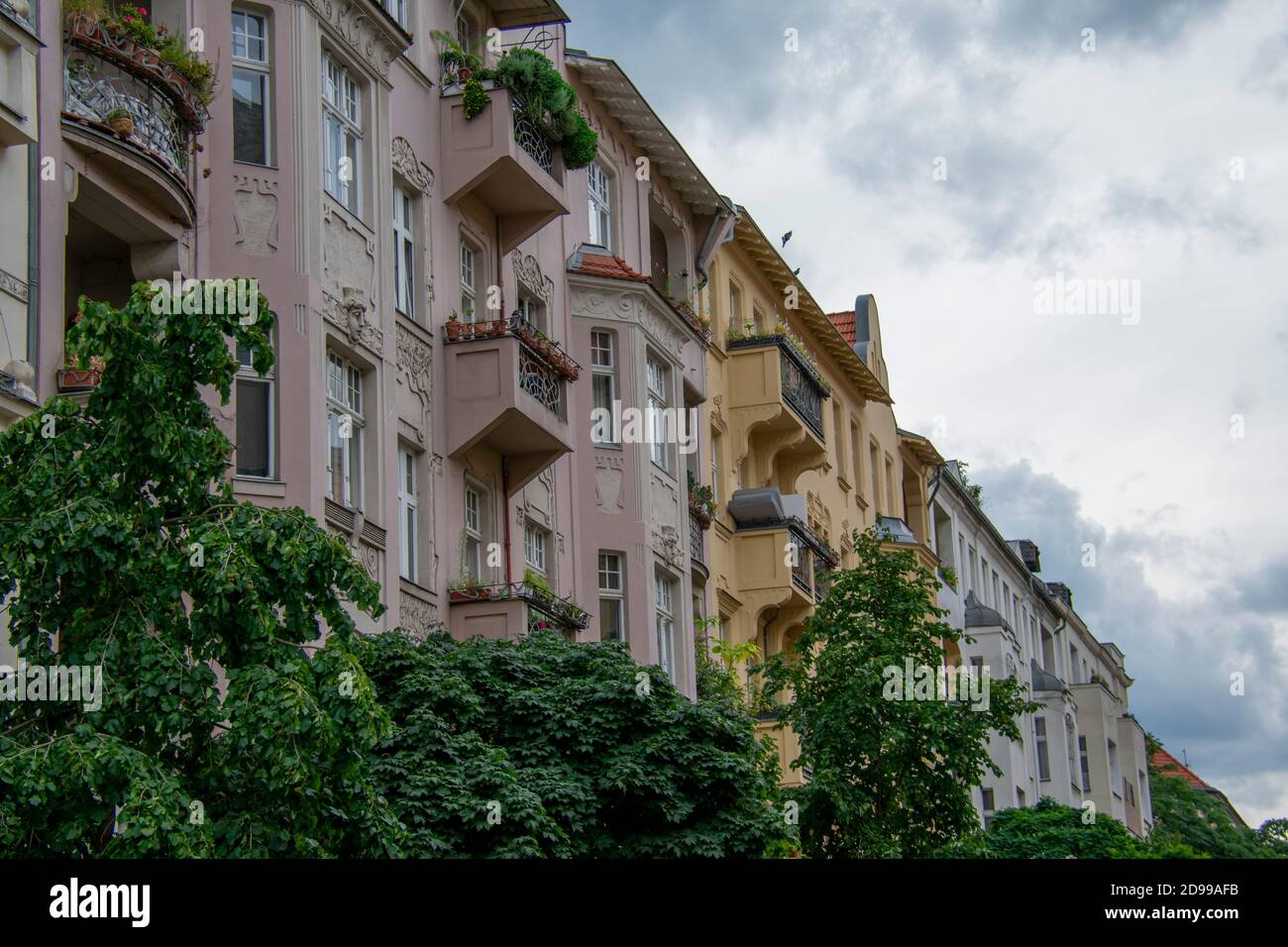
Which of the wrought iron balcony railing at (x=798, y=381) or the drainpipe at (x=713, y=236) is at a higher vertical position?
the drainpipe at (x=713, y=236)

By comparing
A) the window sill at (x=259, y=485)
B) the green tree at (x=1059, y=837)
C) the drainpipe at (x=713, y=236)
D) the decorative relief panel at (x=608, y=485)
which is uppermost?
the drainpipe at (x=713, y=236)

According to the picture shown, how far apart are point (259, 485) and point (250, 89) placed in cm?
436

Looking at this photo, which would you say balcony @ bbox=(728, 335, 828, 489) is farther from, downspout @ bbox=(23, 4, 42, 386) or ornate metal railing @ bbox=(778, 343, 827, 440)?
downspout @ bbox=(23, 4, 42, 386)

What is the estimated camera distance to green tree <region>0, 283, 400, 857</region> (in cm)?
1354

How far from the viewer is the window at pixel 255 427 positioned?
70.3ft

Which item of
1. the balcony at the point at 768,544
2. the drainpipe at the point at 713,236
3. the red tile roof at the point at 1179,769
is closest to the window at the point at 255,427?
the drainpipe at the point at 713,236

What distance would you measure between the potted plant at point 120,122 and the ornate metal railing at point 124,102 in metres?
0.01

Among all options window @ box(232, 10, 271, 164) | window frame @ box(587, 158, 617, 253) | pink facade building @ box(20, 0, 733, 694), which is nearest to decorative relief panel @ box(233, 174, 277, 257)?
pink facade building @ box(20, 0, 733, 694)

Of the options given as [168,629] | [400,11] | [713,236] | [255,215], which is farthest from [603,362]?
[168,629]

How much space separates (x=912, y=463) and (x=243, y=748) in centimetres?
4380

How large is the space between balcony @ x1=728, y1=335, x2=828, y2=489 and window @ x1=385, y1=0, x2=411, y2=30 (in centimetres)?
1427

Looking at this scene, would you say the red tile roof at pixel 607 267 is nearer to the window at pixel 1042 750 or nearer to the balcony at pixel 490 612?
the balcony at pixel 490 612

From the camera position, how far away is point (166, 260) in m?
21.0

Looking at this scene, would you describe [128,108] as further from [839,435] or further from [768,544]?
[839,435]
